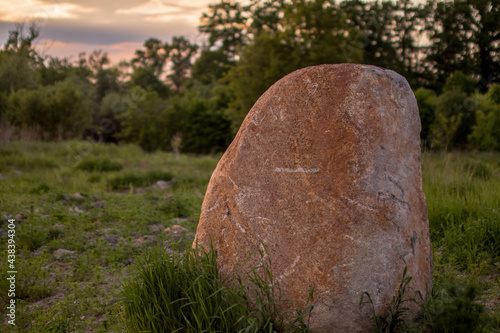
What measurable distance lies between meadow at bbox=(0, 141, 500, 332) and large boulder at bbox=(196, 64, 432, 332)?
0.69 feet

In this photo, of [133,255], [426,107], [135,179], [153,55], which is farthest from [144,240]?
[153,55]

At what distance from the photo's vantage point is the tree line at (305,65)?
13.3 m

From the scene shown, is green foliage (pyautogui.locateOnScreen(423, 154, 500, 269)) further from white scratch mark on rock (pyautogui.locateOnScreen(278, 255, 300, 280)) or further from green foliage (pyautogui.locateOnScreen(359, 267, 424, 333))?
white scratch mark on rock (pyautogui.locateOnScreen(278, 255, 300, 280))

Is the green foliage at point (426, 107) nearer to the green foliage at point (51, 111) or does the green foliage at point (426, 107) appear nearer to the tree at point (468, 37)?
the tree at point (468, 37)

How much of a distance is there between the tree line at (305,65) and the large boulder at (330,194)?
20.0ft

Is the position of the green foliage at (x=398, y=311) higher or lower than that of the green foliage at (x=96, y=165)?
higher

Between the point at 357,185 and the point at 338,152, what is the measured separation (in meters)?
0.24

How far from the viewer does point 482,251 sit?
394 cm

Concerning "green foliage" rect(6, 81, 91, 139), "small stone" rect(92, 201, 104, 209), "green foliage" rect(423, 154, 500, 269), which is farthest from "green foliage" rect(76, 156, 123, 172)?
"green foliage" rect(423, 154, 500, 269)

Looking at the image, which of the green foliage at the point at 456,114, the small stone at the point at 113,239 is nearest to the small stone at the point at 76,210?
the small stone at the point at 113,239

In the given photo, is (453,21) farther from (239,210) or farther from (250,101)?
(239,210)

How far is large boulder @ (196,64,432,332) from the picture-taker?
243cm

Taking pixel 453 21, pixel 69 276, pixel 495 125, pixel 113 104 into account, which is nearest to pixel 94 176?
pixel 69 276

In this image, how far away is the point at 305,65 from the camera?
14328 mm
